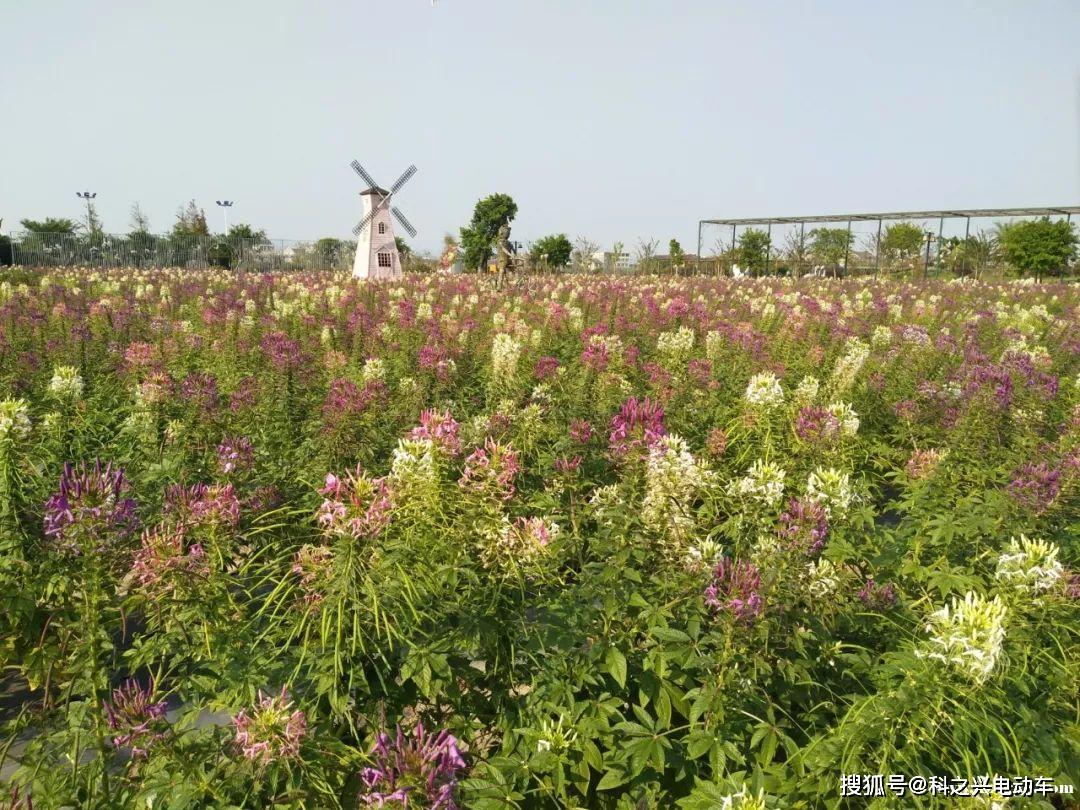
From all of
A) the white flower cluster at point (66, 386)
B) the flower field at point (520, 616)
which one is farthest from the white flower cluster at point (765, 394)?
the white flower cluster at point (66, 386)

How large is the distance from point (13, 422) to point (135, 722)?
1.80 meters

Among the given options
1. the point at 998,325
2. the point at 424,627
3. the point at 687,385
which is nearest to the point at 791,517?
the point at 424,627

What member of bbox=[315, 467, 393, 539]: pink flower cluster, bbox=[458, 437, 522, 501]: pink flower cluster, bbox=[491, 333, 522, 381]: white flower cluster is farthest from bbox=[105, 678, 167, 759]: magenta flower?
bbox=[491, 333, 522, 381]: white flower cluster

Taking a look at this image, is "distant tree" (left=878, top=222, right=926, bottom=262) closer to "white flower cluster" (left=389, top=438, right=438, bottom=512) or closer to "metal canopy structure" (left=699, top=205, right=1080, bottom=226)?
"metal canopy structure" (left=699, top=205, right=1080, bottom=226)

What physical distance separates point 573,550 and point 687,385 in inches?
108

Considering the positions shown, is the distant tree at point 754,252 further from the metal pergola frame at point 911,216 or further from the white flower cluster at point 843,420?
the white flower cluster at point 843,420

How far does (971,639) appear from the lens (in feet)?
5.57

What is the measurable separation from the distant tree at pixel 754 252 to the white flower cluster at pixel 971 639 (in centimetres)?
3218

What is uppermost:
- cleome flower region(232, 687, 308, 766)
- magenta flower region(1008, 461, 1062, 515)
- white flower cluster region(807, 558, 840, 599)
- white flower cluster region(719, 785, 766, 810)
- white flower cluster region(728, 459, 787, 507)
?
white flower cluster region(728, 459, 787, 507)

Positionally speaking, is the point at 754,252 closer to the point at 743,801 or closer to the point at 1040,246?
the point at 1040,246

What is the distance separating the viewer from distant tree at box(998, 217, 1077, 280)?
2984cm

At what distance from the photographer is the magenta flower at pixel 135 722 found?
1.76m

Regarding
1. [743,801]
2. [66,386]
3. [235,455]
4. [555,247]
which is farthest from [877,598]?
[555,247]

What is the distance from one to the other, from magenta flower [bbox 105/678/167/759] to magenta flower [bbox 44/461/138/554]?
46cm
